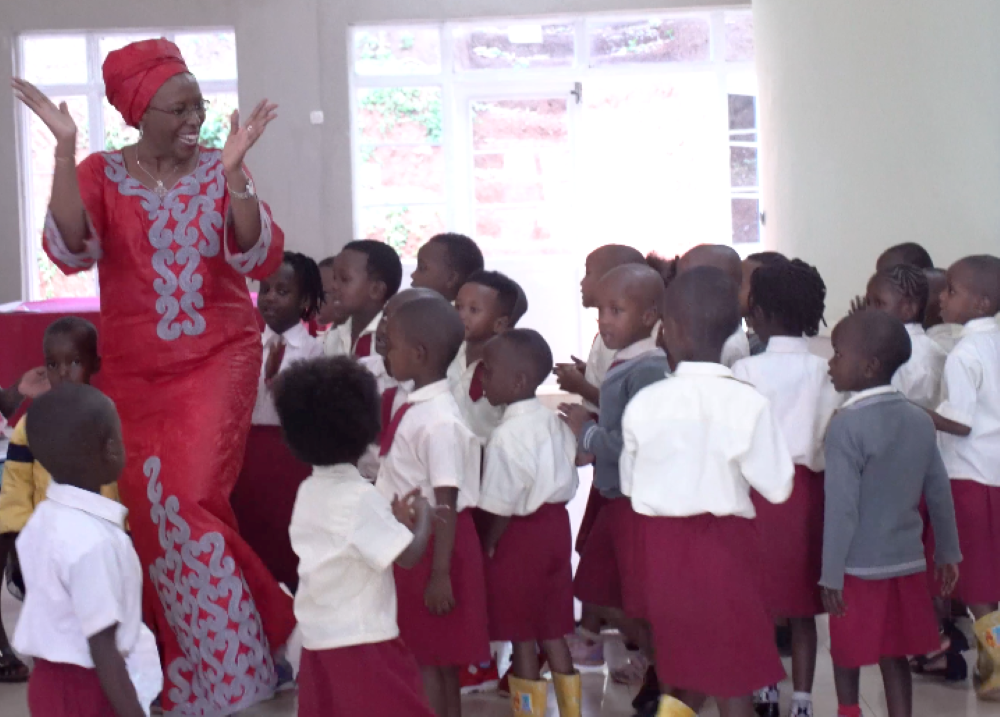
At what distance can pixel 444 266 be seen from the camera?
13.4 feet

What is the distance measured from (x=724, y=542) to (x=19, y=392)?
248cm

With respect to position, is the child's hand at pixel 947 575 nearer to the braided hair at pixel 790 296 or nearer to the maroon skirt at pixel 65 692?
the braided hair at pixel 790 296

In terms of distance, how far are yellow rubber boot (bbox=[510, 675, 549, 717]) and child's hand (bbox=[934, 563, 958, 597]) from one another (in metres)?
1.11

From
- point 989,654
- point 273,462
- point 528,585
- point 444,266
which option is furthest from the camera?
point 444,266

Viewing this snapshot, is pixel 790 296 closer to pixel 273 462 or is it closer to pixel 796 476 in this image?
pixel 796 476

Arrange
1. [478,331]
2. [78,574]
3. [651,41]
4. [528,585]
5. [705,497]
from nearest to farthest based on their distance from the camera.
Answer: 1. [78,574]
2. [705,497]
3. [528,585]
4. [478,331]
5. [651,41]

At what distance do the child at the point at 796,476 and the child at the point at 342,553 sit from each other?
3.74 ft

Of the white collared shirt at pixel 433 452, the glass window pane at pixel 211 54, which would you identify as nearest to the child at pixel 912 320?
the white collared shirt at pixel 433 452

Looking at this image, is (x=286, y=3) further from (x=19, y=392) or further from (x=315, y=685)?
(x=315, y=685)

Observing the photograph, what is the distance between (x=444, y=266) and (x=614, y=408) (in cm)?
102

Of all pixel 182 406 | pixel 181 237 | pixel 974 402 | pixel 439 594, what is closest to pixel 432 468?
pixel 439 594

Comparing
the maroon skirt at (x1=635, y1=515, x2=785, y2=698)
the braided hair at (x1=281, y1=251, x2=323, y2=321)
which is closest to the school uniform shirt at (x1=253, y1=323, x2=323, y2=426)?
the braided hair at (x1=281, y1=251, x2=323, y2=321)

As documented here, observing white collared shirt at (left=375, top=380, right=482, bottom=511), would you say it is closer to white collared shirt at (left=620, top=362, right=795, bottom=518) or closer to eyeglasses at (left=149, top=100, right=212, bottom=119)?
white collared shirt at (left=620, top=362, right=795, bottom=518)

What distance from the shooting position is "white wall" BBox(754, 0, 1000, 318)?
18.3 feet
